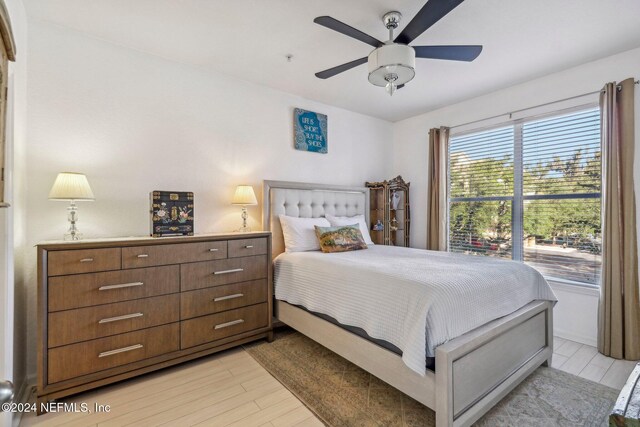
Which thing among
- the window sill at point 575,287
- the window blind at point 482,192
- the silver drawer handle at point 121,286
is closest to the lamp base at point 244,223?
the silver drawer handle at point 121,286

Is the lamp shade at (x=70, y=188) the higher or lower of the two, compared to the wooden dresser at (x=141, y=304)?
higher

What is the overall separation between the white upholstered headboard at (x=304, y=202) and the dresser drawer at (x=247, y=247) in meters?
0.43

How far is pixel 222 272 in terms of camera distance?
2.43 metres

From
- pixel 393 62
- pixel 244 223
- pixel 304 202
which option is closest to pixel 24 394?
pixel 244 223

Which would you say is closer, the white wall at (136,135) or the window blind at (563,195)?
the white wall at (136,135)

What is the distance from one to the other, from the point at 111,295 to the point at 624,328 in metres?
3.93

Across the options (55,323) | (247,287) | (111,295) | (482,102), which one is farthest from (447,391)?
(482,102)

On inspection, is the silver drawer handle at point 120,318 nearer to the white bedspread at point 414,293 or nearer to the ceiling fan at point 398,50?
the white bedspread at point 414,293

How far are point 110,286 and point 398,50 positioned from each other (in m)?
2.40

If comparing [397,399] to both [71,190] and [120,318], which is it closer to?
[120,318]

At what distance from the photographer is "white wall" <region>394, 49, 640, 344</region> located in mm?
2621

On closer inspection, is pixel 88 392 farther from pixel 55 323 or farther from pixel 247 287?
pixel 247 287

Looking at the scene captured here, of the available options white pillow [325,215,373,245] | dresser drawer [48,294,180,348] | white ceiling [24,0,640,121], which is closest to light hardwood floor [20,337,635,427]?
dresser drawer [48,294,180,348]

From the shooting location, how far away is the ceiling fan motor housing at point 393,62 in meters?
1.88
